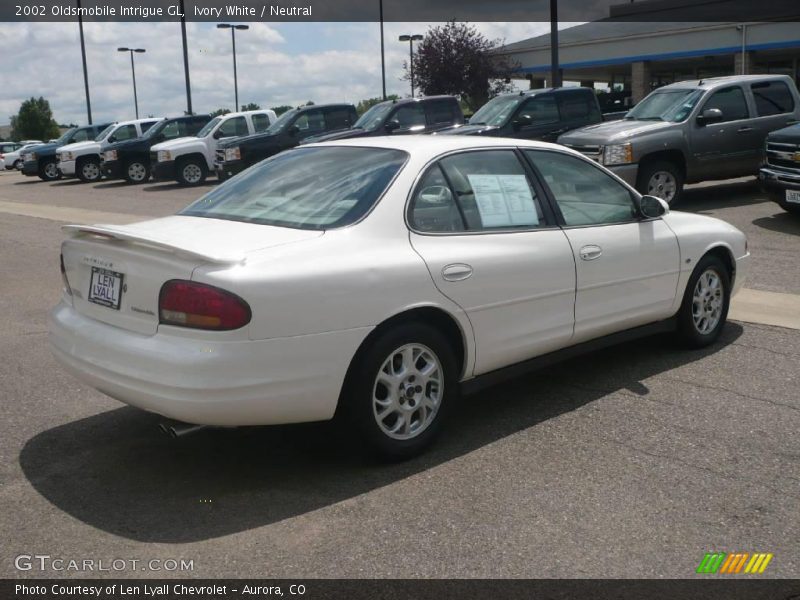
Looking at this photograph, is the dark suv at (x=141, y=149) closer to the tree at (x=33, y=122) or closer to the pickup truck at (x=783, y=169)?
the pickup truck at (x=783, y=169)

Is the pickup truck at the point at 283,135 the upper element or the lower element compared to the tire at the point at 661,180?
upper

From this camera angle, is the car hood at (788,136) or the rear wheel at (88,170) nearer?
the car hood at (788,136)

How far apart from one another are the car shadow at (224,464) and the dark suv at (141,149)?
22933 millimetres

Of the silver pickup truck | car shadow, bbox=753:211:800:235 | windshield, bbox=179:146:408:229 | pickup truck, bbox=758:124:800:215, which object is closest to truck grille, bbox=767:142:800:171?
pickup truck, bbox=758:124:800:215

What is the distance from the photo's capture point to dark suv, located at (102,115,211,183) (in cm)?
2700

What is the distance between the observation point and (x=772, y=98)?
14773 millimetres

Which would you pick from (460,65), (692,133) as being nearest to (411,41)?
(460,65)

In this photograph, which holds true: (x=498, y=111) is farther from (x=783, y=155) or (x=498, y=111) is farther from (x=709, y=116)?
(x=783, y=155)

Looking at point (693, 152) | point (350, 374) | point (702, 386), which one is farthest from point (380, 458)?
point (693, 152)

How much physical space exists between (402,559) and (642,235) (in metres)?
3.04

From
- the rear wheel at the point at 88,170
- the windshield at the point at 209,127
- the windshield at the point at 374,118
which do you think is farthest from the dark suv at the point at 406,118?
the rear wheel at the point at 88,170

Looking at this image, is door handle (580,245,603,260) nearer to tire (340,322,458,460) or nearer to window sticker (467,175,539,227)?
window sticker (467,175,539,227)

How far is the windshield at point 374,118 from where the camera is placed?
20.3 meters
